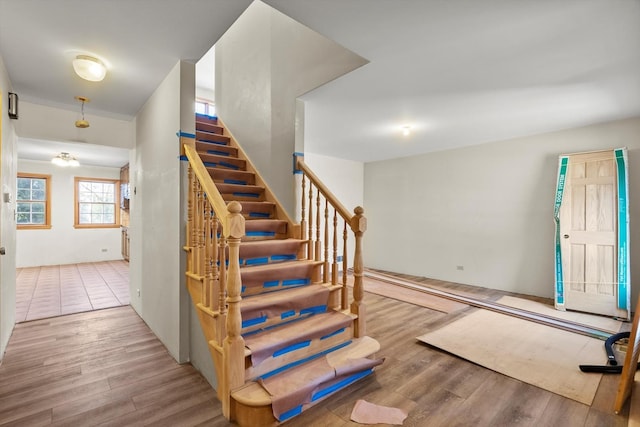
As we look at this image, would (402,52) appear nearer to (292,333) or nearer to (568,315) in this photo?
(292,333)

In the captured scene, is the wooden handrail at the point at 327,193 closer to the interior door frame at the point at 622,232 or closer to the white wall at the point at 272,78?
the white wall at the point at 272,78

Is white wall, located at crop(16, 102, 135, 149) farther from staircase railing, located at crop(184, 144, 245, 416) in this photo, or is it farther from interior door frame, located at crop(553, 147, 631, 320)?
interior door frame, located at crop(553, 147, 631, 320)

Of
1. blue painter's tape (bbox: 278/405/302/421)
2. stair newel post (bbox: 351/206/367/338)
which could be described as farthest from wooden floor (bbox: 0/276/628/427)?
stair newel post (bbox: 351/206/367/338)

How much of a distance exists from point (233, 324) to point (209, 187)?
1.00 metres

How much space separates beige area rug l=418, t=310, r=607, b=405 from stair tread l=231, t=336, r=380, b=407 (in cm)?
83

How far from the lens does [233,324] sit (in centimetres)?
190

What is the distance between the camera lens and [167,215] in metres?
2.83

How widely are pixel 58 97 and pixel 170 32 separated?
209cm

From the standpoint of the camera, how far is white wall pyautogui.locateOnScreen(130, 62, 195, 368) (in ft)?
8.52

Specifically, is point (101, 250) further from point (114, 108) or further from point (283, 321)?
point (283, 321)

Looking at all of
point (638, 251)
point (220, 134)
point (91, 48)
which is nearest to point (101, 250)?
point (220, 134)

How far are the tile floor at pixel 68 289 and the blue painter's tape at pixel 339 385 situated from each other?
11.5ft

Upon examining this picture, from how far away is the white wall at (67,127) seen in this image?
10.9ft

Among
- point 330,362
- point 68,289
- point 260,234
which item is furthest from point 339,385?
point 68,289
